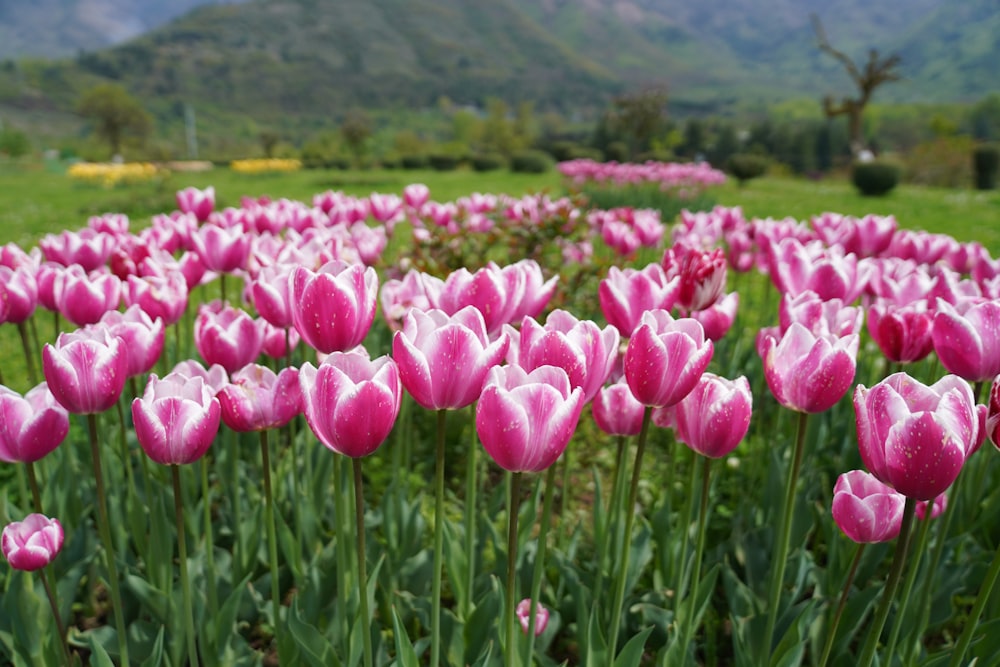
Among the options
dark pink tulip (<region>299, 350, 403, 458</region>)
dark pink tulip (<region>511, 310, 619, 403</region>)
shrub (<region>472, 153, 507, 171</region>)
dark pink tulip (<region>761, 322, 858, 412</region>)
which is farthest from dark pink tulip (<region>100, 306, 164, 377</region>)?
shrub (<region>472, 153, 507, 171</region>)

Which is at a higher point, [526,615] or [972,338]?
[972,338]

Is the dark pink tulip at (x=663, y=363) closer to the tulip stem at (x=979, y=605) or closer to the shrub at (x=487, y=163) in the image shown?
the tulip stem at (x=979, y=605)

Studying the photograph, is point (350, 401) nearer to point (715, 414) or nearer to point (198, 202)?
point (715, 414)

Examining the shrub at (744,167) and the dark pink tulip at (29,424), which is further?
the shrub at (744,167)

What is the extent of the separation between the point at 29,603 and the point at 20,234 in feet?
40.7

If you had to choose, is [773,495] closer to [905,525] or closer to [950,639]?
[950,639]

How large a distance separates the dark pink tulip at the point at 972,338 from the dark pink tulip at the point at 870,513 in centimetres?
31

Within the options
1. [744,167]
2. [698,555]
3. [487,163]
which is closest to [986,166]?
[744,167]

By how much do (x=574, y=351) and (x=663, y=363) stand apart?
195 millimetres

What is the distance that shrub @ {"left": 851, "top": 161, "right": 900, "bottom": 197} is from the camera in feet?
69.7

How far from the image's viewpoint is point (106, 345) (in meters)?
1.49

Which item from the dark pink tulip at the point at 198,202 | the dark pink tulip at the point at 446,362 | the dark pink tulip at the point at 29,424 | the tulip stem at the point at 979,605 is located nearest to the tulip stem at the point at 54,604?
the dark pink tulip at the point at 29,424

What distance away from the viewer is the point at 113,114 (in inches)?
1823

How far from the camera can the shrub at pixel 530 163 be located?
103 feet
